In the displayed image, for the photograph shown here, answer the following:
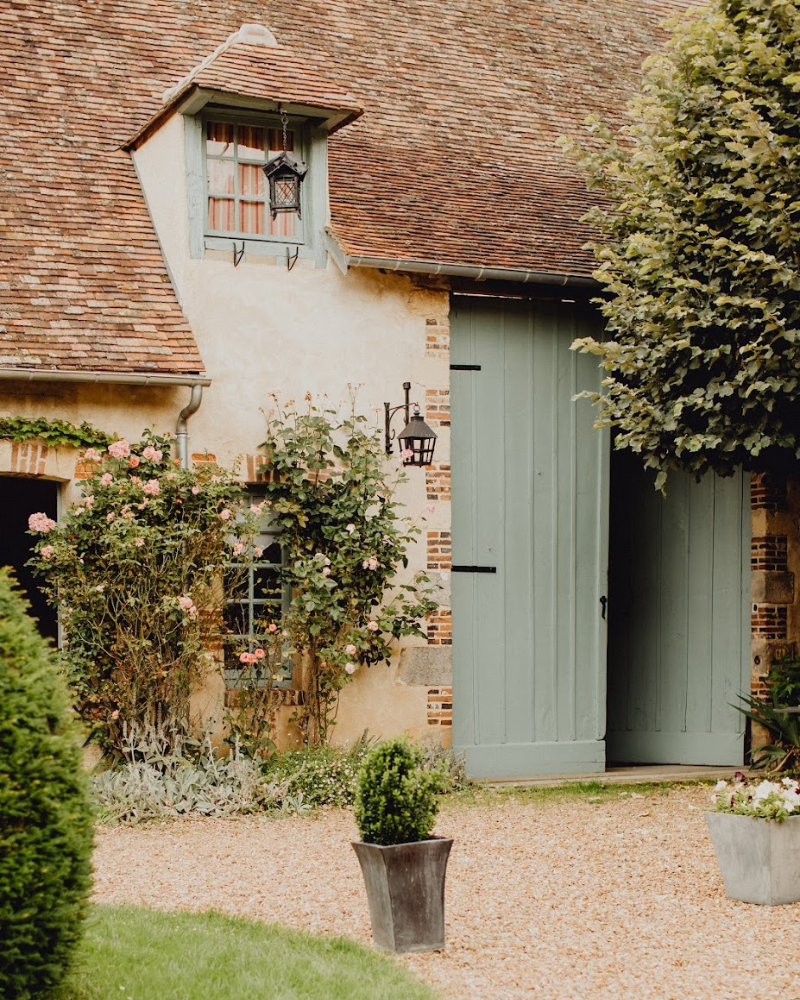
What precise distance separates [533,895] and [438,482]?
14.4 ft

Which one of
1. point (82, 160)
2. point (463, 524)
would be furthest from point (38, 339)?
point (463, 524)

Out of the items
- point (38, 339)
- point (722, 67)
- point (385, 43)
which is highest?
point (385, 43)

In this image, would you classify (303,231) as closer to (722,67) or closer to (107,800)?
(722,67)

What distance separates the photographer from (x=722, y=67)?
31.0 feet

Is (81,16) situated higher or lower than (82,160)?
higher

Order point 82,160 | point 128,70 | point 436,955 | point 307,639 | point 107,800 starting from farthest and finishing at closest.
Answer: point 128,70 → point 82,160 → point 307,639 → point 107,800 → point 436,955

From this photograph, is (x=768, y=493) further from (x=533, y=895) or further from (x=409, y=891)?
(x=409, y=891)

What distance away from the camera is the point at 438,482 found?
35.3ft

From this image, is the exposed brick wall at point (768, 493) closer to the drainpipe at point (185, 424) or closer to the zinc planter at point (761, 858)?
the drainpipe at point (185, 424)

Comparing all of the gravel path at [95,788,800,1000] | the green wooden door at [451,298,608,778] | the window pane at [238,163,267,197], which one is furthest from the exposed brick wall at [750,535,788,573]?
the window pane at [238,163,267,197]

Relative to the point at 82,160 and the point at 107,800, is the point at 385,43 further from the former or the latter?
the point at 107,800

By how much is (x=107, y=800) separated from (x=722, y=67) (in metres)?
6.45

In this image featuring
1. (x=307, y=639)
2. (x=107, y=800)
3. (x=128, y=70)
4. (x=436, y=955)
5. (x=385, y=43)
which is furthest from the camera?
(x=385, y=43)

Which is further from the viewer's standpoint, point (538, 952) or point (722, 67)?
point (722, 67)
